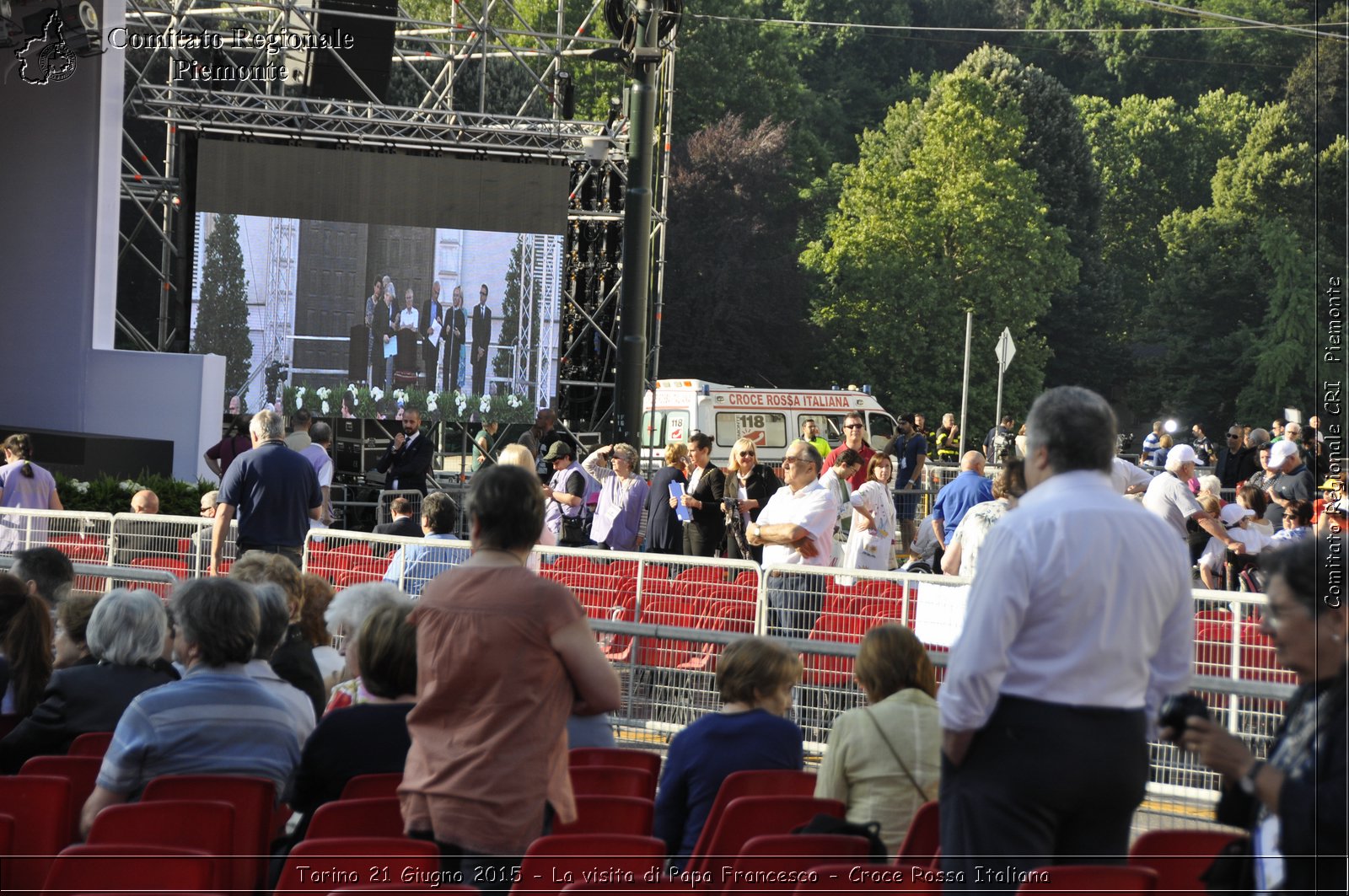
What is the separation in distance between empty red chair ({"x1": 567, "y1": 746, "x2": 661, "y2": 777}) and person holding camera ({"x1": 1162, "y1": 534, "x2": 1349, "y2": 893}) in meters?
2.17

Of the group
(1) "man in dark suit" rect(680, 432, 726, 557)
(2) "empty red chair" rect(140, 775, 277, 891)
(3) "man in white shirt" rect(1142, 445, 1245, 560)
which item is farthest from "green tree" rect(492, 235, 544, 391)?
(2) "empty red chair" rect(140, 775, 277, 891)

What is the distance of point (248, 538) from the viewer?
9.55m

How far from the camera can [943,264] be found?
45.4m

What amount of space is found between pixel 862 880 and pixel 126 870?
1569 millimetres

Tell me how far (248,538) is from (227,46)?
12.3m

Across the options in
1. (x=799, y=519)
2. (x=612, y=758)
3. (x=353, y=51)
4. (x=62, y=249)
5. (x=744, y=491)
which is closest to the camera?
(x=612, y=758)

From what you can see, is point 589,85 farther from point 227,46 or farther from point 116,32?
point 116,32

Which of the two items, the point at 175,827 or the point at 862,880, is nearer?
the point at 862,880

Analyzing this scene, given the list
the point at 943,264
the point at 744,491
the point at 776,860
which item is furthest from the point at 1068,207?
the point at 776,860

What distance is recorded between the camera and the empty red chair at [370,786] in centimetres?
413

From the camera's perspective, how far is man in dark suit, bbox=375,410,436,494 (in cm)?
1546

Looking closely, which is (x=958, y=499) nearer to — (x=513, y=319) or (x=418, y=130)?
(x=513, y=319)

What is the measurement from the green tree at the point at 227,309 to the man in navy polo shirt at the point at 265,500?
11333 mm

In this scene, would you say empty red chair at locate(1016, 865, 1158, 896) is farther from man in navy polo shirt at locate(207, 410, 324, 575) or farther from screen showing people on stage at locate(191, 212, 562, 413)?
screen showing people on stage at locate(191, 212, 562, 413)
